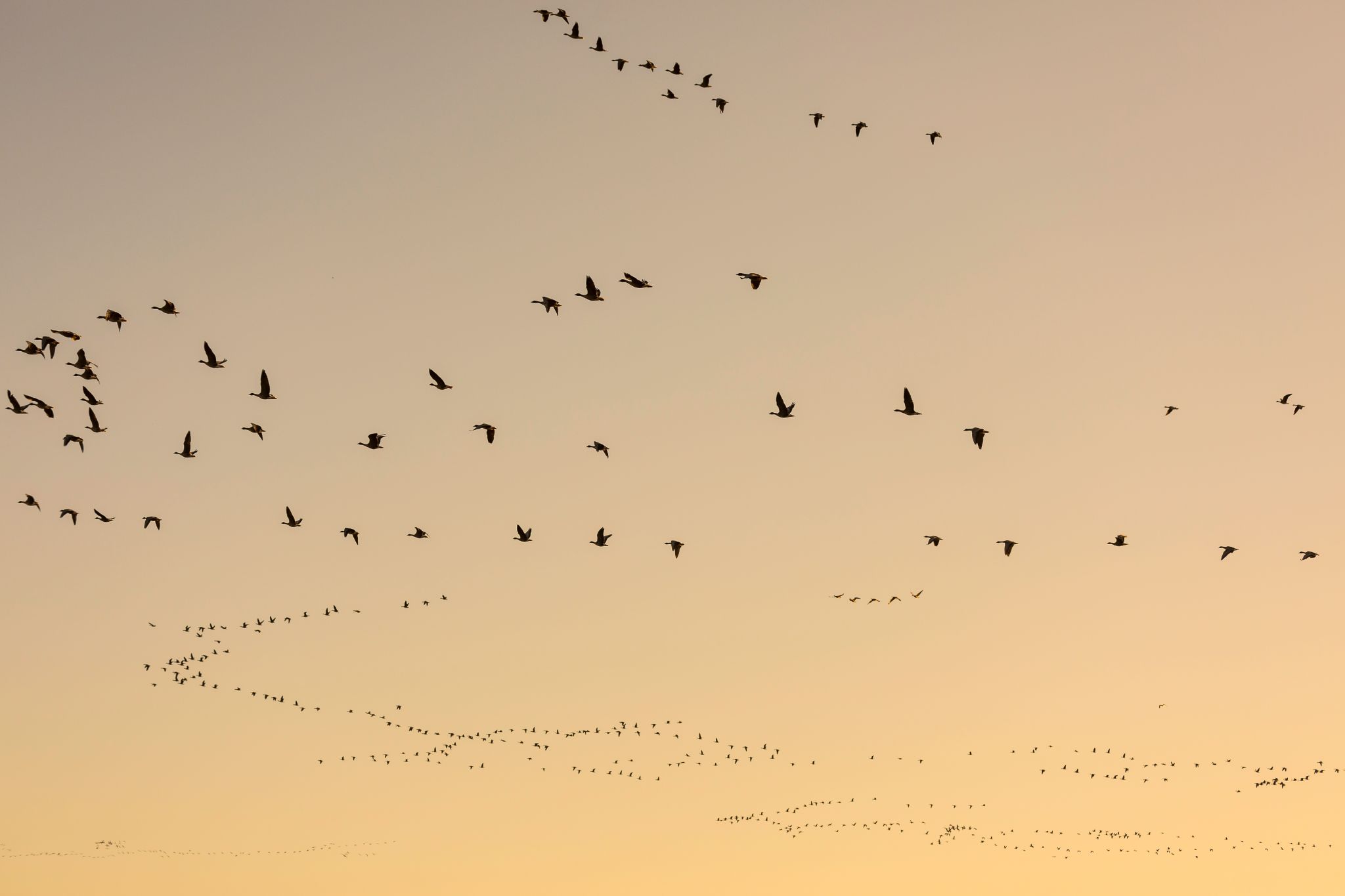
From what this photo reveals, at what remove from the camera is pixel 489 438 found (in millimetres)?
87688

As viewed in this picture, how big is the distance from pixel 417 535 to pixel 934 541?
96.8ft

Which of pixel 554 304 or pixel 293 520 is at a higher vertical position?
pixel 554 304

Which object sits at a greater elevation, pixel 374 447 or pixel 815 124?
pixel 815 124

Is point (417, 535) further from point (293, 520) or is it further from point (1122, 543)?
point (1122, 543)

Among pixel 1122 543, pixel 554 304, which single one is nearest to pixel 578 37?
pixel 554 304

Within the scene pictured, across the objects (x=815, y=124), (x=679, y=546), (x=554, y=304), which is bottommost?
(x=679, y=546)

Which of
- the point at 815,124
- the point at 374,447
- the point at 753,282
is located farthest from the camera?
the point at 815,124

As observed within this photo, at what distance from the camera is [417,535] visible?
102500mm

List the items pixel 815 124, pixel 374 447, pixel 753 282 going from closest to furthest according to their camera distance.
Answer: pixel 753 282 < pixel 374 447 < pixel 815 124

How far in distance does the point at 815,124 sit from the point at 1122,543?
29.6 m

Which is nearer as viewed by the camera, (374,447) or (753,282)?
(753,282)

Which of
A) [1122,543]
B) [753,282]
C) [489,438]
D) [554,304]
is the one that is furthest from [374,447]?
[1122,543]

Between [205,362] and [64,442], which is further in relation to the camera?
[64,442]

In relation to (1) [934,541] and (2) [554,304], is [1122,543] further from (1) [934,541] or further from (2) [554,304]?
(2) [554,304]
